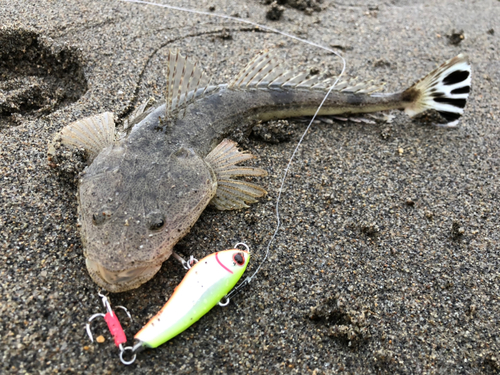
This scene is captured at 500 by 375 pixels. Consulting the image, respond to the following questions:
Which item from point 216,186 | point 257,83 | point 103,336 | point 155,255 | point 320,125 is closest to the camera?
point 103,336

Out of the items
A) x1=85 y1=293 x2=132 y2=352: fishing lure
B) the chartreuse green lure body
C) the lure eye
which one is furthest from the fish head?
the lure eye

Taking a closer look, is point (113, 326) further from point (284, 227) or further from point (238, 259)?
point (284, 227)

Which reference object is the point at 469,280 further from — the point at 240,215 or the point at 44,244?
the point at 44,244

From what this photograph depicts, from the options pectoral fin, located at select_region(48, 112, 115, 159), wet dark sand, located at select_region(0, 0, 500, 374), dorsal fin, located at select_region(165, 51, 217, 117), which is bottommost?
wet dark sand, located at select_region(0, 0, 500, 374)

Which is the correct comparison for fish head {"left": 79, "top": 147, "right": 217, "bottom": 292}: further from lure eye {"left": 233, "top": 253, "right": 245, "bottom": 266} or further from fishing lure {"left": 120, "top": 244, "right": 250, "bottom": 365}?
lure eye {"left": 233, "top": 253, "right": 245, "bottom": 266}

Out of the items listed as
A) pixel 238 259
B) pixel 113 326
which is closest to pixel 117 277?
pixel 113 326

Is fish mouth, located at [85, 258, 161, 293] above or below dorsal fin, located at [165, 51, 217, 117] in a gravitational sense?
below

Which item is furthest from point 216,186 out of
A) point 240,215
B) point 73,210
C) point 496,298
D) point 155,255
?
point 496,298
